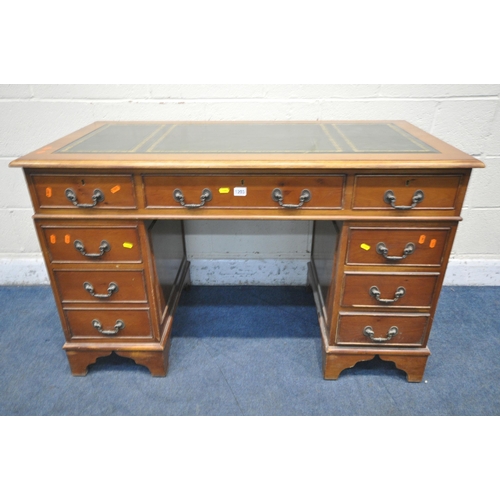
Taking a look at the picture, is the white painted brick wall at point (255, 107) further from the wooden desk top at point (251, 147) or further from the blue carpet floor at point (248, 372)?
the blue carpet floor at point (248, 372)

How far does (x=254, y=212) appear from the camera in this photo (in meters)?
1.29

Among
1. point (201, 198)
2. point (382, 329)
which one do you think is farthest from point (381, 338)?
point (201, 198)

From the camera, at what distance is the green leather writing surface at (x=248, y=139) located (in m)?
1.30

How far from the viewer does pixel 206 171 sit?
1.22 meters

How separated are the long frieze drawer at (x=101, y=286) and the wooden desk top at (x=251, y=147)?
0.42 m

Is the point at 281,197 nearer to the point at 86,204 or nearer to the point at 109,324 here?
the point at 86,204

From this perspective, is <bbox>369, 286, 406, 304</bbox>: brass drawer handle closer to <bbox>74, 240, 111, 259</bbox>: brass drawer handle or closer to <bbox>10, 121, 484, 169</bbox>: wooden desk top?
<bbox>10, 121, 484, 169</bbox>: wooden desk top

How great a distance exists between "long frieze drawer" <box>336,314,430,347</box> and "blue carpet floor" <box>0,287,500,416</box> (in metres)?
0.20

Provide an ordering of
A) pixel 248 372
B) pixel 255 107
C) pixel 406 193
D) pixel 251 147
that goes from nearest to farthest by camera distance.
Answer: pixel 406 193 → pixel 251 147 → pixel 248 372 → pixel 255 107

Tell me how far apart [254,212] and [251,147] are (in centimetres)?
24

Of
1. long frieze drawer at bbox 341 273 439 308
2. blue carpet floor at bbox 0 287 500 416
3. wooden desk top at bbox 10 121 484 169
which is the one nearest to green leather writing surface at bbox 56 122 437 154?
wooden desk top at bbox 10 121 484 169

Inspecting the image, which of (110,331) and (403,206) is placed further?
(110,331)

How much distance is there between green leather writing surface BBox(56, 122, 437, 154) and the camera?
1303 millimetres

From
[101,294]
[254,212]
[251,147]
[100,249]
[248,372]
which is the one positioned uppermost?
[251,147]
